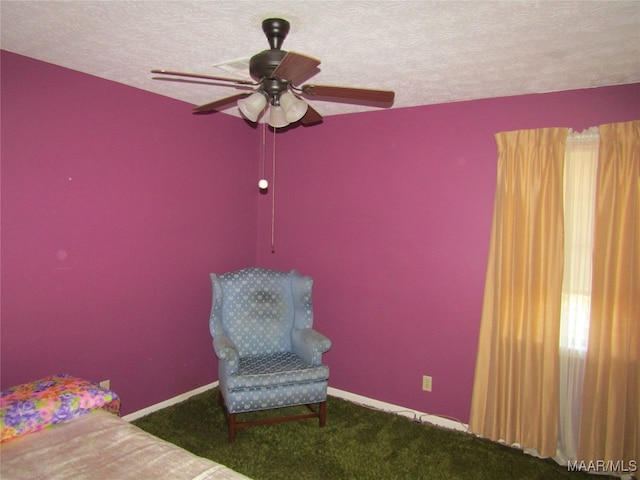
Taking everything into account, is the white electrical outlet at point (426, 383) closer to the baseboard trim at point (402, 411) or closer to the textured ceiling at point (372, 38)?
the baseboard trim at point (402, 411)

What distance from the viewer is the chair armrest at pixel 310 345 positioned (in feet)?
10.5

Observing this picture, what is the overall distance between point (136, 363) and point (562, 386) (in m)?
3.06

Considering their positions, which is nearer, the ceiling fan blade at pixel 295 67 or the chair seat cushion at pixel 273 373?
the ceiling fan blade at pixel 295 67

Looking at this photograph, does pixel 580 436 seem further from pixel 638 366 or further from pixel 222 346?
pixel 222 346

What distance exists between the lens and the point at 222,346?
9.99ft

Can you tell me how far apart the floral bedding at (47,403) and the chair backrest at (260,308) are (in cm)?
112

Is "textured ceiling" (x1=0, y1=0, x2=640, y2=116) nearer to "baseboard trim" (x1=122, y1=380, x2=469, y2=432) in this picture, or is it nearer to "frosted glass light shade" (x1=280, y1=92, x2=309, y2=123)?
"frosted glass light shade" (x1=280, y1=92, x2=309, y2=123)

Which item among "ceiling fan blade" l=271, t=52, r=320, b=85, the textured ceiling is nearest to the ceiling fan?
"ceiling fan blade" l=271, t=52, r=320, b=85

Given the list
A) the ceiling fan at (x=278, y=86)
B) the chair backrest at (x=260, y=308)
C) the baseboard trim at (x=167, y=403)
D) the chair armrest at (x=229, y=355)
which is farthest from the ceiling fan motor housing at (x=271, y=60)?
the baseboard trim at (x=167, y=403)

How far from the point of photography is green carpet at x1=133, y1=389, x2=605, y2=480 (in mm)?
2658

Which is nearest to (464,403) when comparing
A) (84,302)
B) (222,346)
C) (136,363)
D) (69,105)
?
(222,346)

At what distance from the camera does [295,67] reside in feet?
5.37

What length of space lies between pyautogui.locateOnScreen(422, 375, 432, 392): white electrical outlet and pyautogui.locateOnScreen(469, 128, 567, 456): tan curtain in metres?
0.39

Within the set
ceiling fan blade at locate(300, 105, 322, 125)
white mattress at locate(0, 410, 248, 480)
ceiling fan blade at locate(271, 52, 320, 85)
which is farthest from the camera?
ceiling fan blade at locate(300, 105, 322, 125)
